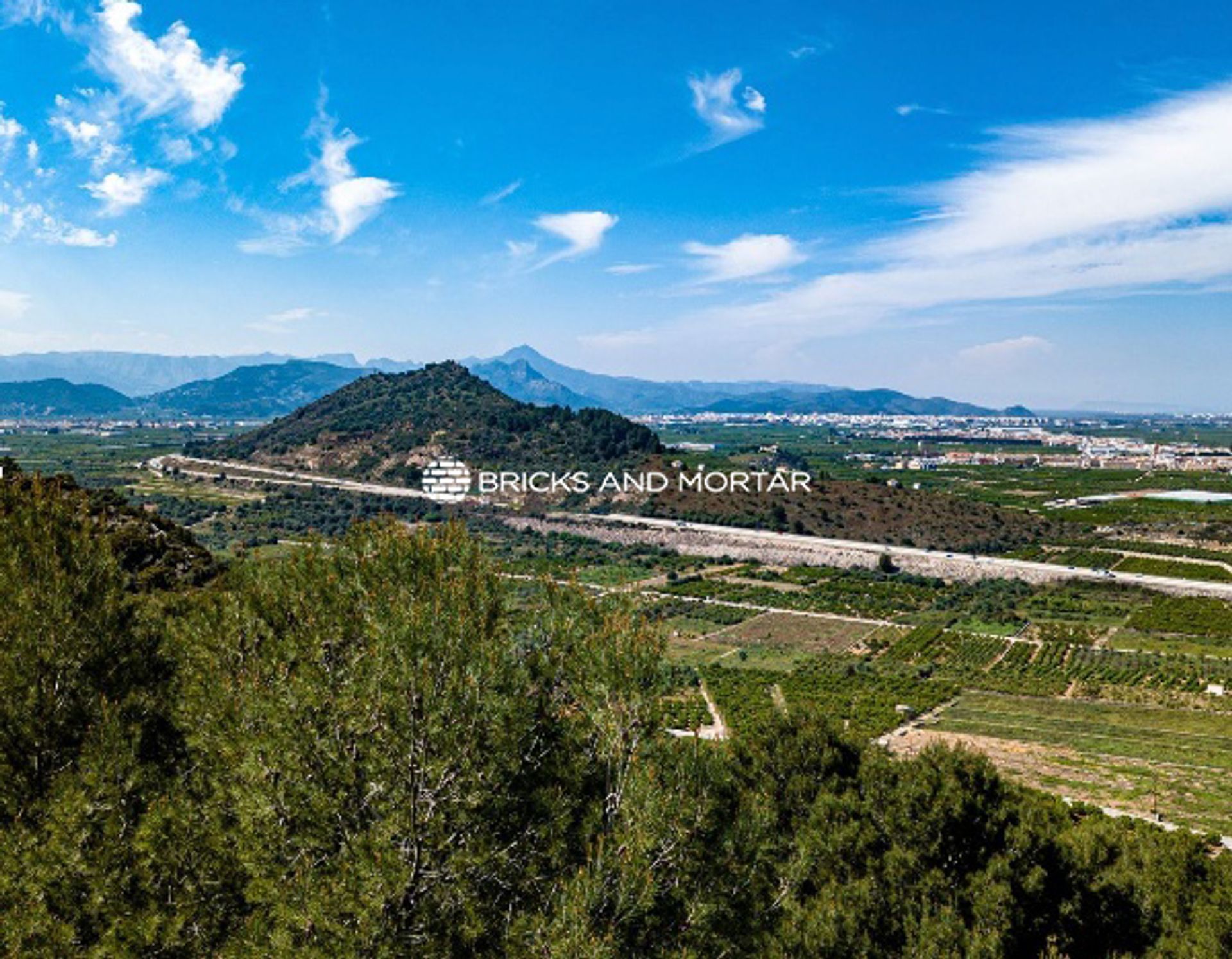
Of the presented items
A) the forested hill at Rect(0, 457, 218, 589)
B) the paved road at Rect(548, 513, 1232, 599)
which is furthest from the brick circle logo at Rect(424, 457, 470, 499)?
the forested hill at Rect(0, 457, 218, 589)

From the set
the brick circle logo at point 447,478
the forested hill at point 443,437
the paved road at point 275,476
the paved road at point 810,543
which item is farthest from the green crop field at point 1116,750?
the forested hill at point 443,437

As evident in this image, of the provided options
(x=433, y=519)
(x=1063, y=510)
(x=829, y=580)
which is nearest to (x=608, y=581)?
(x=829, y=580)

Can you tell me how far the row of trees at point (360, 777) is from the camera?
709cm

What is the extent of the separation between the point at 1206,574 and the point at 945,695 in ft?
155

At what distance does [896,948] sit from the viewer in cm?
1302

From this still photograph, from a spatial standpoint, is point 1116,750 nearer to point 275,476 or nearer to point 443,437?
point 443,437

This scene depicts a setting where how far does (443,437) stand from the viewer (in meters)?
133

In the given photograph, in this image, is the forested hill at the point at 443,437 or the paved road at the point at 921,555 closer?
the paved road at the point at 921,555

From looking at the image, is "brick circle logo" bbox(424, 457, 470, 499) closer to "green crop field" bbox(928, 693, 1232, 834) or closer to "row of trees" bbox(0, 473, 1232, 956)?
"green crop field" bbox(928, 693, 1232, 834)

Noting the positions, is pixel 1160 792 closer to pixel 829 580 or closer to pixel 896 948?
pixel 896 948

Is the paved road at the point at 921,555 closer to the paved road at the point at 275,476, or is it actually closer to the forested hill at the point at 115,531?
the paved road at the point at 275,476

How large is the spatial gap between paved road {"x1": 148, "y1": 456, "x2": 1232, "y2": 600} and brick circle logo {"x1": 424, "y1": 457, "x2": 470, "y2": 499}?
1123mm

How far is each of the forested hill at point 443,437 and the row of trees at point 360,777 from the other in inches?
4364

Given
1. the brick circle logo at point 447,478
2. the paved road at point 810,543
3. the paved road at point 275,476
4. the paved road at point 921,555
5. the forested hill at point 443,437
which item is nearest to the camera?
the paved road at point 921,555
